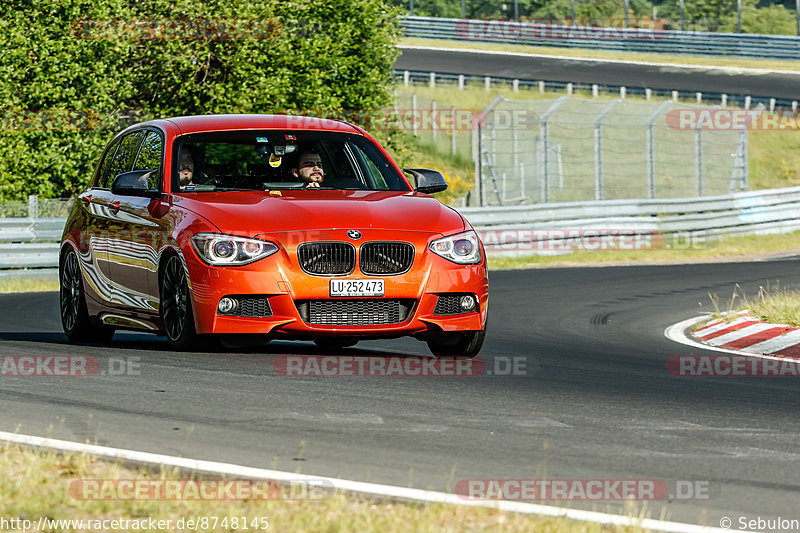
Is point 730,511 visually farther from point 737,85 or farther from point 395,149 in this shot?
point 737,85

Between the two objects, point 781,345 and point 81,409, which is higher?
point 81,409

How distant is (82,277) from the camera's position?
1116 cm

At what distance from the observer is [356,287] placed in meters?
9.13

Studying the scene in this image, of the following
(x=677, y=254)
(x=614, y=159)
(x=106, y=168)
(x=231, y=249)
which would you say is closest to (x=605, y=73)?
(x=614, y=159)

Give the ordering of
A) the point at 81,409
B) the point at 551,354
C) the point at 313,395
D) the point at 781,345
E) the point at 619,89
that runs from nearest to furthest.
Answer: the point at 81,409, the point at 313,395, the point at 551,354, the point at 781,345, the point at 619,89

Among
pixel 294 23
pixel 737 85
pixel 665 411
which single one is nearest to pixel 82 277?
pixel 665 411

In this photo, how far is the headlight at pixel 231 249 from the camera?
29.8 ft

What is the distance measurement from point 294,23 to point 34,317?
20.0m

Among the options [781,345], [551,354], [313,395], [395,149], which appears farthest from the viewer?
[395,149]

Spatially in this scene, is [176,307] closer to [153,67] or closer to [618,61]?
[153,67]

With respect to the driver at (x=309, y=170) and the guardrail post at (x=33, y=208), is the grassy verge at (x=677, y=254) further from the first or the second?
the driver at (x=309, y=170)

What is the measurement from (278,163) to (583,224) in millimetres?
16773

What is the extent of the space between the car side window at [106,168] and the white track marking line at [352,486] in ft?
16.7

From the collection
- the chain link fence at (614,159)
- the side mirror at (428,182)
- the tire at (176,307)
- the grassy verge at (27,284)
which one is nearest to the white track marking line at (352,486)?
the tire at (176,307)
